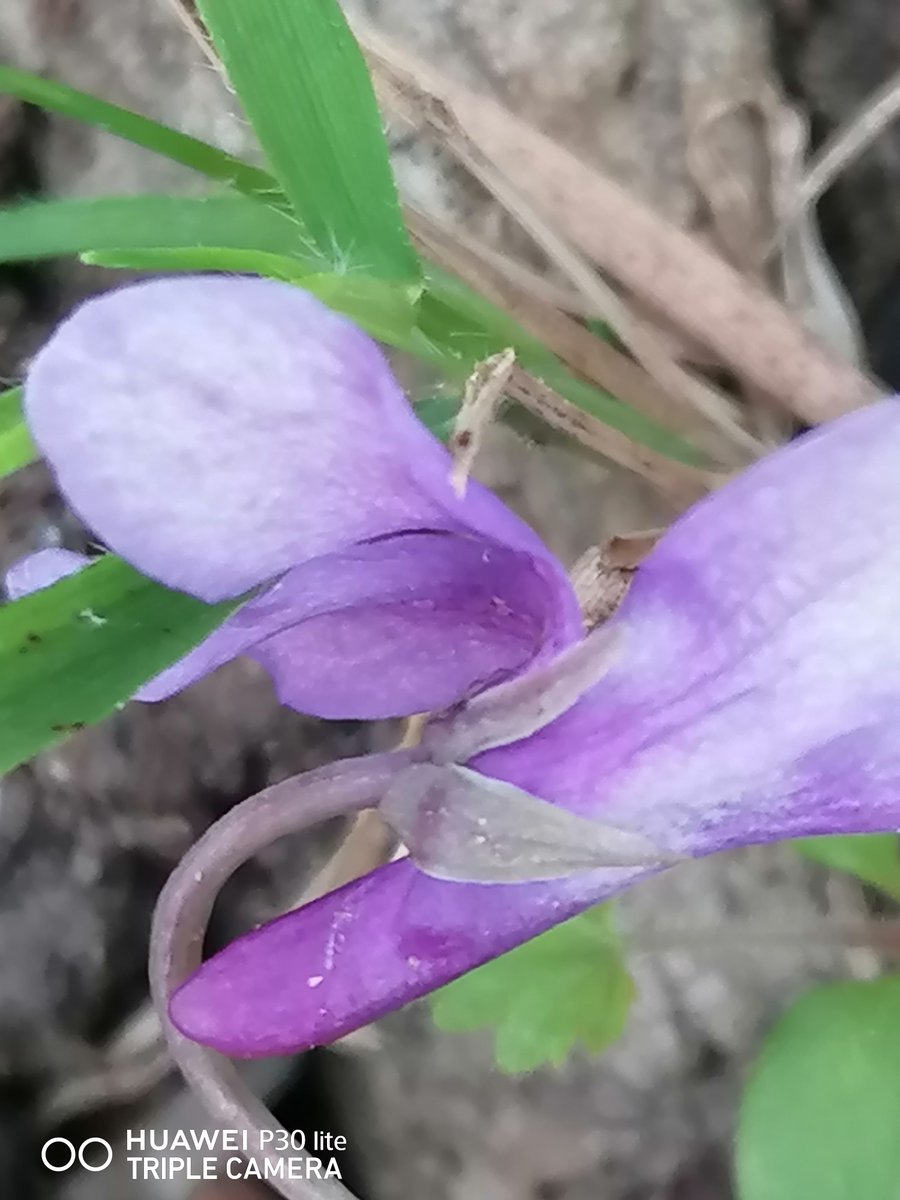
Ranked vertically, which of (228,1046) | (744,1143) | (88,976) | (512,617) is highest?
(512,617)

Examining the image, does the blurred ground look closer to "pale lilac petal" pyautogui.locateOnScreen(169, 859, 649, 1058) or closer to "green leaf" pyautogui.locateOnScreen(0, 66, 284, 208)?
"green leaf" pyautogui.locateOnScreen(0, 66, 284, 208)

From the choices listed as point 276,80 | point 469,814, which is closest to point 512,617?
point 469,814

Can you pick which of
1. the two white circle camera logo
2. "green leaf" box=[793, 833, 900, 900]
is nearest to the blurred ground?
the two white circle camera logo

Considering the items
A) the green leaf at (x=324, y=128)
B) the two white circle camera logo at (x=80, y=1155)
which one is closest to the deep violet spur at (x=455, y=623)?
the green leaf at (x=324, y=128)

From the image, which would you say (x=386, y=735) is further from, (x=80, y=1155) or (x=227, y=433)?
(x=227, y=433)

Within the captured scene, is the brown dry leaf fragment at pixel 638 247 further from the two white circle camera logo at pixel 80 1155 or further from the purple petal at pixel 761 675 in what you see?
the two white circle camera logo at pixel 80 1155

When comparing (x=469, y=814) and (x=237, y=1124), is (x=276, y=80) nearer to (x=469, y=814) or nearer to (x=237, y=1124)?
(x=469, y=814)

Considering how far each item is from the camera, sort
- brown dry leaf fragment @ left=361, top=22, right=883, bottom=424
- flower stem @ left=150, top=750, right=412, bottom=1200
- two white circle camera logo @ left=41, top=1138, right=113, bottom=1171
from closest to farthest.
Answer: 1. flower stem @ left=150, top=750, right=412, bottom=1200
2. brown dry leaf fragment @ left=361, top=22, right=883, bottom=424
3. two white circle camera logo @ left=41, top=1138, right=113, bottom=1171
